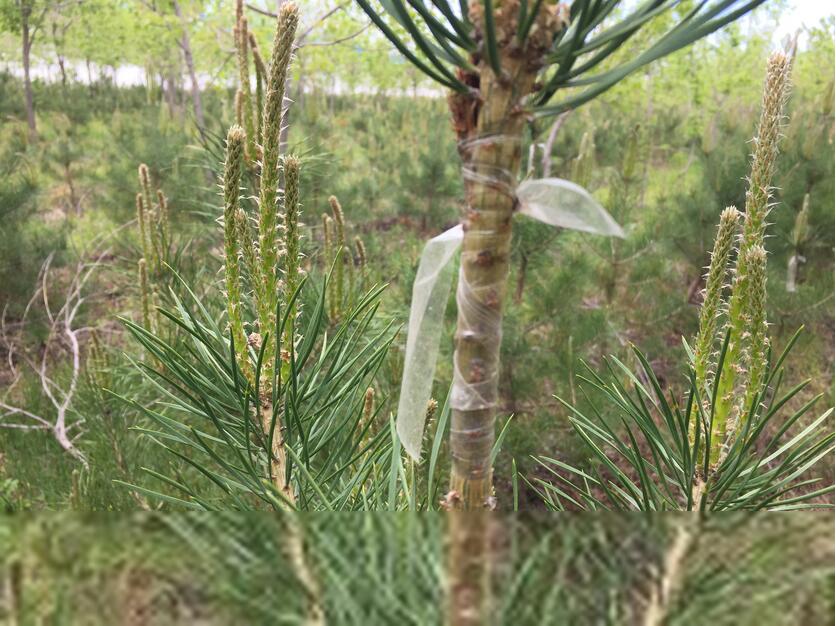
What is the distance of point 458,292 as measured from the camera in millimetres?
193

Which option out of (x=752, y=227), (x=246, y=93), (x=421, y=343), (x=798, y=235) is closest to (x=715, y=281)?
(x=752, y=227)

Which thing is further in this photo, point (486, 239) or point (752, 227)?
point (752, 227)

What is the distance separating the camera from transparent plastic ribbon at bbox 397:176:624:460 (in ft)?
0.61

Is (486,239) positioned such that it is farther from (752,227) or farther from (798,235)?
(798,235)

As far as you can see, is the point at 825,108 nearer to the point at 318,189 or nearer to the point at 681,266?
the point at 681,266

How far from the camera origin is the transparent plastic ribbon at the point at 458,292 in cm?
19

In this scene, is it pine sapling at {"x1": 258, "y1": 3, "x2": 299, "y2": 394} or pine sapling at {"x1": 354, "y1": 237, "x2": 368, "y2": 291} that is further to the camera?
pine sapling at {"x1": 354, "y1": 237, "x2": 368, "y2": 291}

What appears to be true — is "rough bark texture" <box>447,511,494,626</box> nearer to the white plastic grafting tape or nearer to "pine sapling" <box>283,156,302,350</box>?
the white plastic grafting tape

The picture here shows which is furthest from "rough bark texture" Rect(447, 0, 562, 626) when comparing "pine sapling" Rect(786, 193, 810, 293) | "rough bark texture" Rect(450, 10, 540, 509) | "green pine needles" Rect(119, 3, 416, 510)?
"pine sapling" Rect(786, 193, 810, 293)

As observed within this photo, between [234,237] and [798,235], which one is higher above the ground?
[234,237]

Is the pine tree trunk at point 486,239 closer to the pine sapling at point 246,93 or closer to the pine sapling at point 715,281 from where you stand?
the pine sapling at point 715,281

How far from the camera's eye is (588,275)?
86.0 inches

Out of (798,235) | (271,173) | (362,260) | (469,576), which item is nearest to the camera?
(469,576)

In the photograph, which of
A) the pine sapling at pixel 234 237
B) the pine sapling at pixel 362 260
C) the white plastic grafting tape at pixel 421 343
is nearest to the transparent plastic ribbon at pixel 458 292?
the white plastic grafting tape at pixel 421 343
